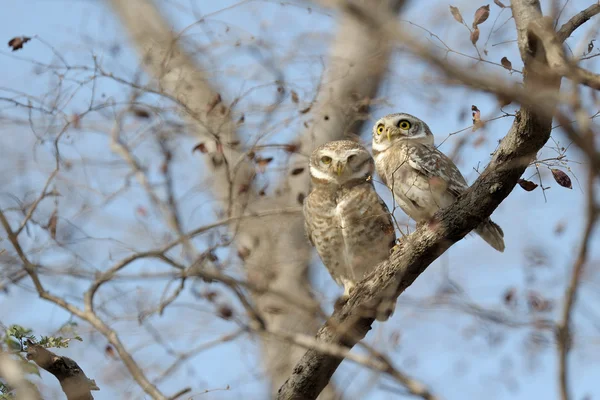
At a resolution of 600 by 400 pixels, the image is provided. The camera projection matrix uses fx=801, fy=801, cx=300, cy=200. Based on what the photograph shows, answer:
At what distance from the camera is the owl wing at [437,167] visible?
6227mm

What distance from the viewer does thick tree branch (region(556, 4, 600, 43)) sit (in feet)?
12.8

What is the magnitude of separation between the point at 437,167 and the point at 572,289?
13.9ft

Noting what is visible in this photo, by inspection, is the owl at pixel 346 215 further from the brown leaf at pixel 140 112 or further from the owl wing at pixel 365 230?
the brown leaf at pixel 140 112

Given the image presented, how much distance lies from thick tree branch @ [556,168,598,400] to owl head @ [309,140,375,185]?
14.8ft

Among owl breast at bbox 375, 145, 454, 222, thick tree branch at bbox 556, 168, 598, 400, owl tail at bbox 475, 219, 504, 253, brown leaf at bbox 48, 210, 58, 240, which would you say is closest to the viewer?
thick tree branch at bbox 556, 168, 598, 400

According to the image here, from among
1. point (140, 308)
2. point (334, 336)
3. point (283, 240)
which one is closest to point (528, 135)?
point (334, 336)

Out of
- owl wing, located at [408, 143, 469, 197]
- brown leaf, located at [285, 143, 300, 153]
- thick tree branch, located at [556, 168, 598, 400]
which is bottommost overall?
thick tree branch, located at [556, 168, 598, 400]

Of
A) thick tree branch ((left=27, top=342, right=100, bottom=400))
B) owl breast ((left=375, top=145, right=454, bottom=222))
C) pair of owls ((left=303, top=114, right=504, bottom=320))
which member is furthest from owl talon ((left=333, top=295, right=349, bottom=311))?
thick tree branch ((left=27, top=342, right=100, bottom=400))

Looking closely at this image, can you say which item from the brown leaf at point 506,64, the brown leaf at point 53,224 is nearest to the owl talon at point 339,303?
the brown leaf at point 506,64

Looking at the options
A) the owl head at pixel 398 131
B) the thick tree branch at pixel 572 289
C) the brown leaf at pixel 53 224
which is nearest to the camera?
the thick tree branch at pixel 572 289

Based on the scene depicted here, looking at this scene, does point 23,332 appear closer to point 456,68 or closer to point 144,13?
point 456,68

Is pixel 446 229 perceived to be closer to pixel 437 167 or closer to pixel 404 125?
pixel 437 167

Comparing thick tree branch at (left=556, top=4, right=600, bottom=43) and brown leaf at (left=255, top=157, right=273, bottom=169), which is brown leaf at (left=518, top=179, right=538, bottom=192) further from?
brown leaf at (left=255, top=157, right=273, bottom=169)

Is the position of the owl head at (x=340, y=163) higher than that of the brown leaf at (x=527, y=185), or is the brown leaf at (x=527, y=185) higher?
the owl head at (x=340, y=163)
